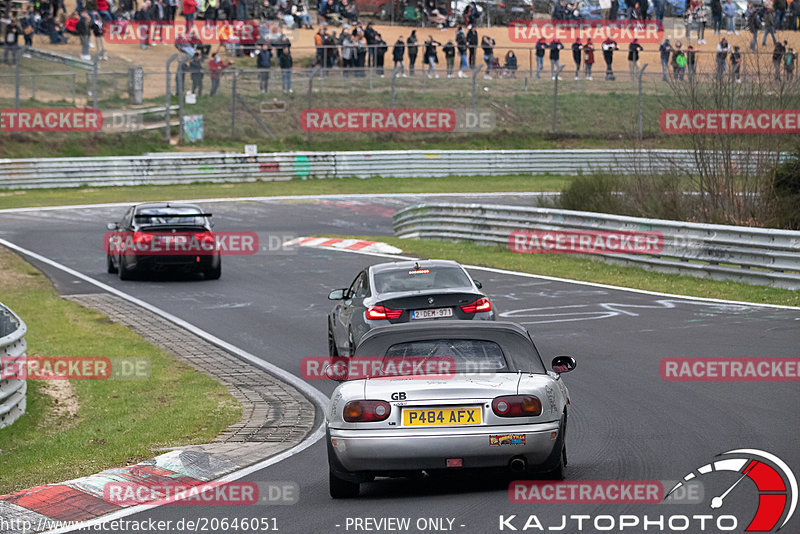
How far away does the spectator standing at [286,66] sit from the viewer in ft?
152

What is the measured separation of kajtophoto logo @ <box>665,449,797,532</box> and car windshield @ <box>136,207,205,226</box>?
50.5 feet

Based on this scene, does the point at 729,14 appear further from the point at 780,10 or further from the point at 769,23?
the point at 769,23

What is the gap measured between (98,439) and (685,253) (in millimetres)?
12954

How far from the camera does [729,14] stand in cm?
5672

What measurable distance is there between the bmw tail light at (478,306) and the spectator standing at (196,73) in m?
33.4

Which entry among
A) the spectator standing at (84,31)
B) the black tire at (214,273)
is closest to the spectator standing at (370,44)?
the spectator standing at (84,31)

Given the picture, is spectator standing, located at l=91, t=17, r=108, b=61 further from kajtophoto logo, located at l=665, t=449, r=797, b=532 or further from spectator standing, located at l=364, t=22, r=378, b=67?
kajtophoto logo, located at l=665, t=449, r=797, b=532

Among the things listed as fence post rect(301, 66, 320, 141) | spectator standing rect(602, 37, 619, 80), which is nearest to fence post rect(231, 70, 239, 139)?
fence post rect(301, 66, 320, 141)

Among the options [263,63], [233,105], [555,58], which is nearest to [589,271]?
[233,105]

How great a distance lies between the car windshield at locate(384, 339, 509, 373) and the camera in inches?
310

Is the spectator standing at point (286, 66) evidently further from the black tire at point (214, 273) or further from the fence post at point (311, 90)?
the black tire at point (214, 273)

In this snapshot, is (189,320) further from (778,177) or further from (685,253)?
(778,177)

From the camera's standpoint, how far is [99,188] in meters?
40.3

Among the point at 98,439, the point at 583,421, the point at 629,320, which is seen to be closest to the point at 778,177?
the point at 629,320
